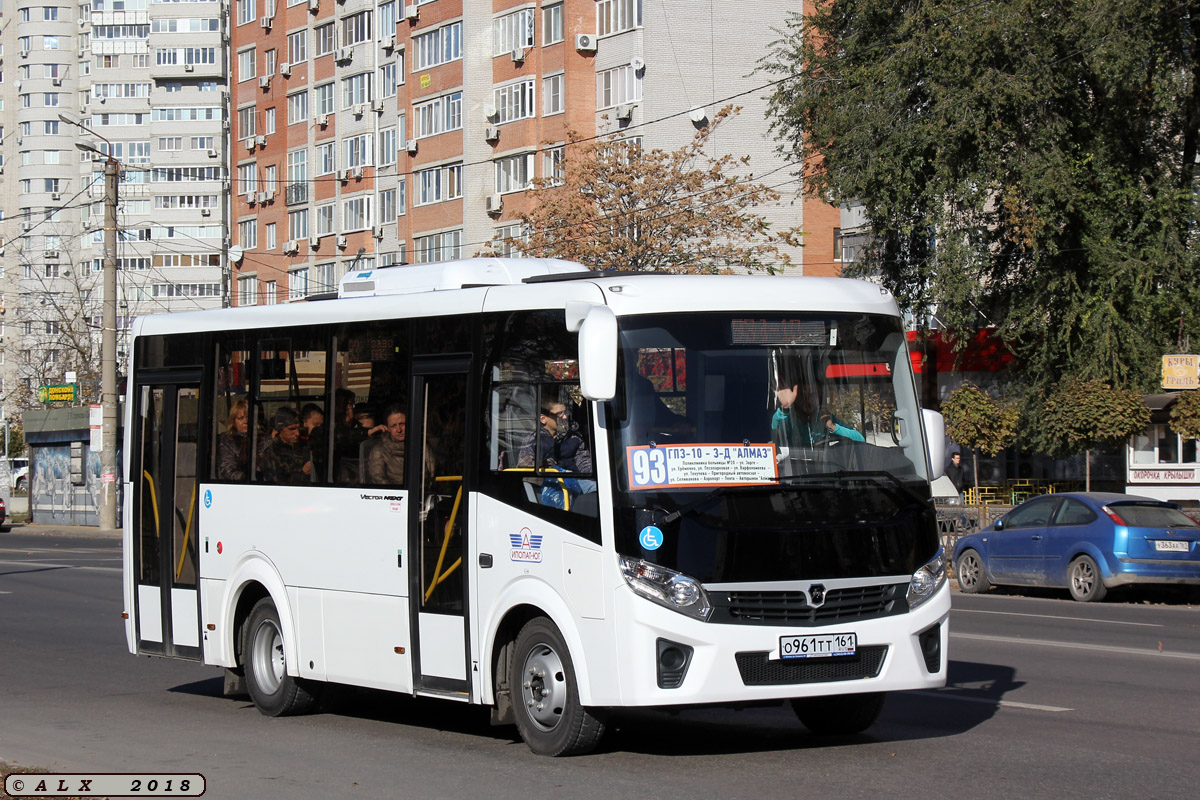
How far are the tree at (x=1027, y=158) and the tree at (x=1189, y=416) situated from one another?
61.1 inches

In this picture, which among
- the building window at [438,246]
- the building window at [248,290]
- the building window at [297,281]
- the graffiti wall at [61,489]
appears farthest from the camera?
the building window at [248,290]

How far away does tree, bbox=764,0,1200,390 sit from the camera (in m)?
33.8

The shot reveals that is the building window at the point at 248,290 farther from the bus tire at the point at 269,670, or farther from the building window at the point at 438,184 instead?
the bus tire at the point at 269,670

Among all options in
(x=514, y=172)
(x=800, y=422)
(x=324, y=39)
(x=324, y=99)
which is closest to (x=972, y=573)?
(x=800, y=422)

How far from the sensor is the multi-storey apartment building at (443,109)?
56.4 metres

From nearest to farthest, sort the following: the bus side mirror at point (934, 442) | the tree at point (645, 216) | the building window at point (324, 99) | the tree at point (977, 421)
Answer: the bus side mirror at point (934, 442) < the tree at point (977, 421) < the tree at point (645, 216) < the building window at point (324, 99)

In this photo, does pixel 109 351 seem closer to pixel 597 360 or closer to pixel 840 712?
pixel 840 712

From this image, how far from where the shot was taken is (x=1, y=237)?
135000 millimetres

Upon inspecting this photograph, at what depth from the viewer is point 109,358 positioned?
44312 millimetres

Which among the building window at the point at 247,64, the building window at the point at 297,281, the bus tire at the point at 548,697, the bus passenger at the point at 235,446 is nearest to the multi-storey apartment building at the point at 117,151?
the building window at the point at 247,64

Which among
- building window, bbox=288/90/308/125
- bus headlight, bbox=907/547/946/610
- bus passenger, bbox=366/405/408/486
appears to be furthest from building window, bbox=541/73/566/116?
bus headlight, bbox=907/547/946/610

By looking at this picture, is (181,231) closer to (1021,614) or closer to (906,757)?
(1021,614)

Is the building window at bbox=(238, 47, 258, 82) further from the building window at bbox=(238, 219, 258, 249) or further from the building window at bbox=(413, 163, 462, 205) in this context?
the building window at bbox=(413, 163, 462, 205)

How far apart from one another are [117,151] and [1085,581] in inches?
4420
